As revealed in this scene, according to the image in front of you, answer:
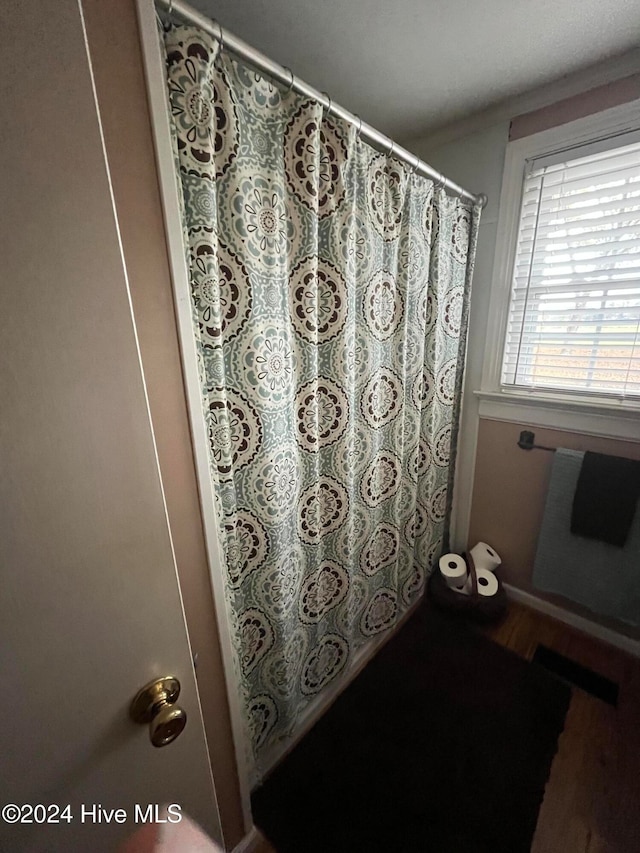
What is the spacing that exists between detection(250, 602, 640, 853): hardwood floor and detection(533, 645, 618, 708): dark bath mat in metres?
0.03

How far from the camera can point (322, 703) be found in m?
1.34

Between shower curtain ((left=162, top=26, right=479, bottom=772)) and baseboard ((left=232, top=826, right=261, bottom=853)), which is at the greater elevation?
shower curtain ((left=162, top=26, right=479, bottom=772))

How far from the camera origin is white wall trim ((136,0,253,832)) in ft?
1.84

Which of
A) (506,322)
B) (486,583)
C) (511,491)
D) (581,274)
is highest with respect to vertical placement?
(581,274)

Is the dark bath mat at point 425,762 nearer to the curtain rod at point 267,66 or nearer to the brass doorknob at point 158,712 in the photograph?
the brass doorknob at point 158,712

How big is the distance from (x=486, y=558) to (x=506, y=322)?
1.25 metres

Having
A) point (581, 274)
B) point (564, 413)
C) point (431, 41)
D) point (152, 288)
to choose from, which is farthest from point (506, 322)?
point (152, 288)

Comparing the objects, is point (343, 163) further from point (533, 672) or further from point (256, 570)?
point (533, 672)

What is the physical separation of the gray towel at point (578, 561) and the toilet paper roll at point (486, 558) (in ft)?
0.68

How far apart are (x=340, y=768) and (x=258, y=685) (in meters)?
0.47

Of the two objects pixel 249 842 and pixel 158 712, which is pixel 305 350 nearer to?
pixel 158 712

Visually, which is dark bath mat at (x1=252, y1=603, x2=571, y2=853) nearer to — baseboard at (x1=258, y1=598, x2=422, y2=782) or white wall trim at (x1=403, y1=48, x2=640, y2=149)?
baseboard at (x1=258, y1=598, x2=422, y2=782)

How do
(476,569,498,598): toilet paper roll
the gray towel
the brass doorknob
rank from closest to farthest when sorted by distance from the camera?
the brass doorknob
the gray towel
(476,569,498,598): toilet paper roll

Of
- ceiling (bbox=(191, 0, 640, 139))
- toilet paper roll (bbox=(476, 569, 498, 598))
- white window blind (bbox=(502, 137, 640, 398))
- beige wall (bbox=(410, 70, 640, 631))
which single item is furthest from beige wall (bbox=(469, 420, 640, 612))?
ceiling (bbox=(191, 0, 640, 139))
